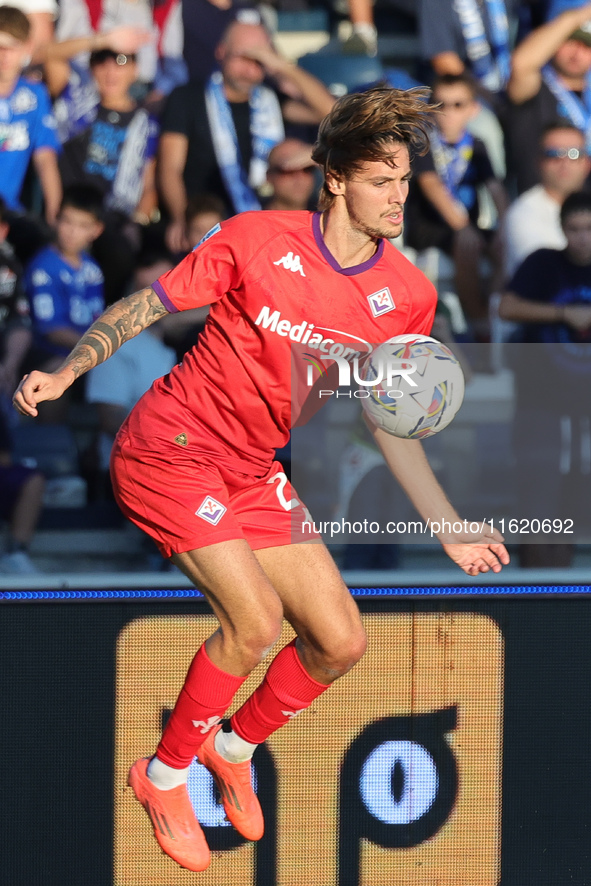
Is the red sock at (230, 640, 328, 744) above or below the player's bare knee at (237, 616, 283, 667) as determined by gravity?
below

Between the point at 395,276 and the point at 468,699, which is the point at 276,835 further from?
the point at 395,276

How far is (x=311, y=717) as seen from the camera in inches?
135

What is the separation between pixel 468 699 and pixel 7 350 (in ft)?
10.2

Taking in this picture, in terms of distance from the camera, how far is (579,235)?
18.1 ft

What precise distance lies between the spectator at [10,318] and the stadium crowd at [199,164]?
0.03 feet

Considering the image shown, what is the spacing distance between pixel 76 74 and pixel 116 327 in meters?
3.64

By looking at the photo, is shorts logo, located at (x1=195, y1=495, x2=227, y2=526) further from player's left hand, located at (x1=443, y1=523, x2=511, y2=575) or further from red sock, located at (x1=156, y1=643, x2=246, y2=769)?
player's left hand, located at (x1=443, y1=523, x2=511, y2=575)

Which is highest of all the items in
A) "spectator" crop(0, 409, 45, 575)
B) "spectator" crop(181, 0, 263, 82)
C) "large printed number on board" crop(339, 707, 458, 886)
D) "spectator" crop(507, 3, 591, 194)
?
"spectator" crop(181, 0, 263, 82)

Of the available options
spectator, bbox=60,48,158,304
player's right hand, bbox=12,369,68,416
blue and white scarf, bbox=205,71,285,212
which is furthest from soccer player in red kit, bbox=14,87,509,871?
spectator, bbox=60,48,158,304

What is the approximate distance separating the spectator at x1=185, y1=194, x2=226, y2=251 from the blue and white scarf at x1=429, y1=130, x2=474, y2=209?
4.35 feet

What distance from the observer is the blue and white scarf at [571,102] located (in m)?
6.28

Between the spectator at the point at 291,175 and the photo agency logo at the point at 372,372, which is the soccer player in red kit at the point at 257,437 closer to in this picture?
the photo agency logo at the point at 372,372

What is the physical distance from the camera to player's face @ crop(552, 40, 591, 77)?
634 centimetres

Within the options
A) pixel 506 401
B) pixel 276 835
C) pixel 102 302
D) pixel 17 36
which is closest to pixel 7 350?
pixel 102 302
